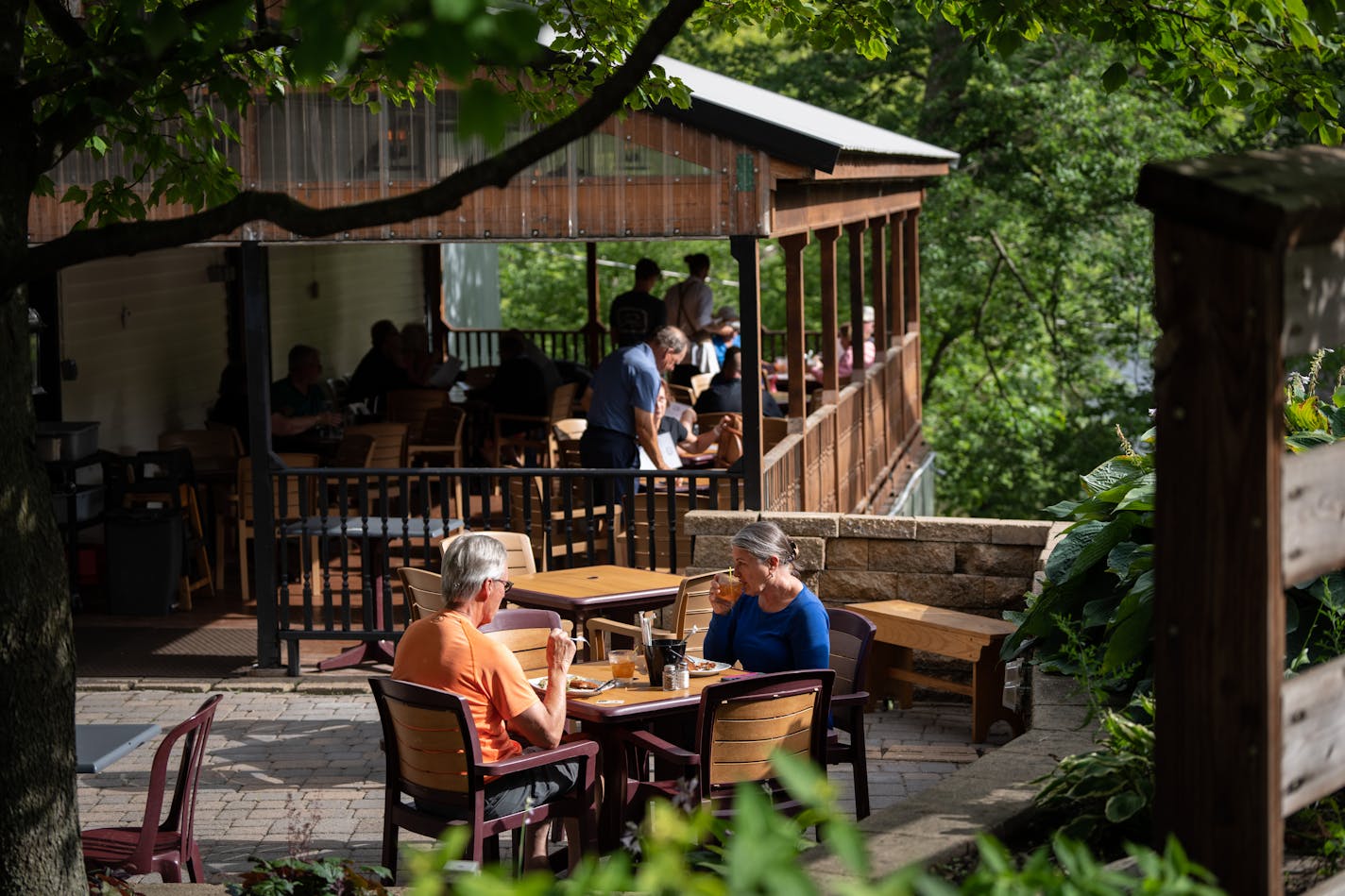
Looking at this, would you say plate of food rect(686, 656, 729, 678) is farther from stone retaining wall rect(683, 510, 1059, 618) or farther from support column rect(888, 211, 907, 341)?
support column rect(888, 211, 907, 341)

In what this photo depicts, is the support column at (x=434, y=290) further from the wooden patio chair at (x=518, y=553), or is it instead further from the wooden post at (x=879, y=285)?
the wooden patio chair at (x=518, y=553)

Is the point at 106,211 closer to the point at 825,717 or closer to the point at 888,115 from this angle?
the point at 825,717

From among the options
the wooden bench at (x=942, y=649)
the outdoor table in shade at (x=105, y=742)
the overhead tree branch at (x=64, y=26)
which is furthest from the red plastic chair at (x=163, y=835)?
the wooden bench at (x=942, y=649)

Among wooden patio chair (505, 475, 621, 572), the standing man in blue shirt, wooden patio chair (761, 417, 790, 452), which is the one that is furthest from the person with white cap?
the standing man in blue shirt

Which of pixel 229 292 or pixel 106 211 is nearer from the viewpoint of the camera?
pixel 106 211

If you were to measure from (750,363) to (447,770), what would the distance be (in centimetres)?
416

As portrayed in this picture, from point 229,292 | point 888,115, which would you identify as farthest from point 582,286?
point 229,292

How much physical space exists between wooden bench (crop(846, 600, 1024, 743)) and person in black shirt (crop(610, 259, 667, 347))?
5.65m

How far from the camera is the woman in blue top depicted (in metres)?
6.63

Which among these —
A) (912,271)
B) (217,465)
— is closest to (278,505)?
(217,465)

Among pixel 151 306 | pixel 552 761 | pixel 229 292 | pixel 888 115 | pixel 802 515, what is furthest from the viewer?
pixel 888 115

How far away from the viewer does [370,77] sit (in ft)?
21.6

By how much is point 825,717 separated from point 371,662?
4.87 m

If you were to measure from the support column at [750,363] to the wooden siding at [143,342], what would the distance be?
5.57 meters
